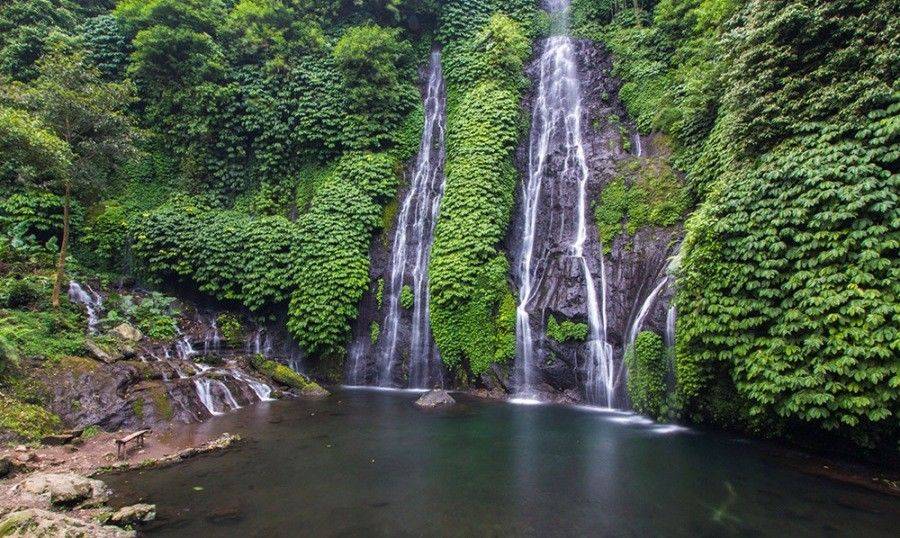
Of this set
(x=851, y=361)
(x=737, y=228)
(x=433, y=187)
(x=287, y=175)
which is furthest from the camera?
(x=287, y=175)

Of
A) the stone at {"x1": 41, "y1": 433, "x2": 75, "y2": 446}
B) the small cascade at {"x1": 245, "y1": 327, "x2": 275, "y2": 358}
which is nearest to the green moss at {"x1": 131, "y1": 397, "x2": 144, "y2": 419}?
the stone at {"x1": 41, "y1": 433, "x2": 75, "y2": 446}

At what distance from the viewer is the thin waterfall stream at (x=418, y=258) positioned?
46.5ft

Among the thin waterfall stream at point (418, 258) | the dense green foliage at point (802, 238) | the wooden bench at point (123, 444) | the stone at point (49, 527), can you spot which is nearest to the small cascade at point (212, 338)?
the thin waterfall stream at point (418, 258)

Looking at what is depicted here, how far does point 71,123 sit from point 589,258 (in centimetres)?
1397

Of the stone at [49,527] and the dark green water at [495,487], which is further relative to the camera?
the dark green water at [495,487]

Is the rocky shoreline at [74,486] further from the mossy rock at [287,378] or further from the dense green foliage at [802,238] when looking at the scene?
the dense green foliage at [802,238]

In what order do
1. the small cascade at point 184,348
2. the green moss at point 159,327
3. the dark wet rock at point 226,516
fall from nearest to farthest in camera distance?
the dark wet rock at point 226,516, the small cascade at point 184,348, the green moss at point 159,327

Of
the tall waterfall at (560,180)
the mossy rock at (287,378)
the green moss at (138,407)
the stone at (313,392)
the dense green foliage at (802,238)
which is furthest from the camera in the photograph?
the mossy rock at (287,378)

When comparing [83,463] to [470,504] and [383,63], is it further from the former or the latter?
[383,63]

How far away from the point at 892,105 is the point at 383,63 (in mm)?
15410

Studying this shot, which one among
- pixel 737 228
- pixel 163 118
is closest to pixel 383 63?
pixel 163 118

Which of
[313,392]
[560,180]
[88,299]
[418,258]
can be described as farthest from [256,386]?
[560,180]

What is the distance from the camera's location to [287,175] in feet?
59.2

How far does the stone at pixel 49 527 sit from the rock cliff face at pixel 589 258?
9.50 meters
